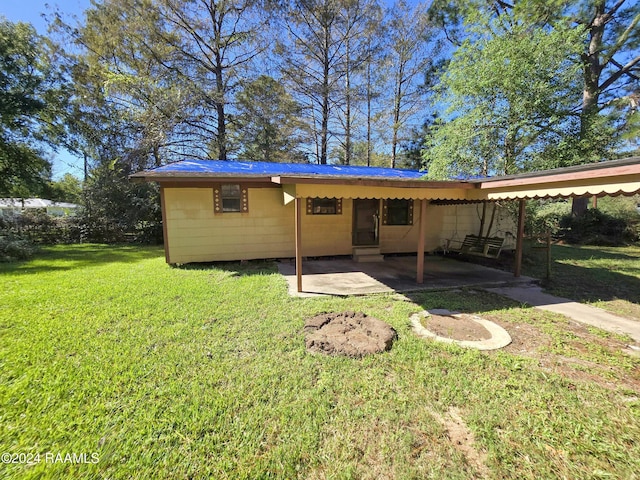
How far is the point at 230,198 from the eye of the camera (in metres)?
7.47

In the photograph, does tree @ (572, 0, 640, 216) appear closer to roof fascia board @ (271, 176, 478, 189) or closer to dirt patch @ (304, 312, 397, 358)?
roof fascia board @ (271, 176, 478, 189)

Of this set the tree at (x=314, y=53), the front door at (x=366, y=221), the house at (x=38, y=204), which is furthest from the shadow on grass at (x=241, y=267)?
the house at (x=38, y=204)

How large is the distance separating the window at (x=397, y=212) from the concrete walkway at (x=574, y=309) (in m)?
3.84

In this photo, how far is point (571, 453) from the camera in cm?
182

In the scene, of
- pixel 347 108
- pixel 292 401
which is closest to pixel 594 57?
pixel 347 108

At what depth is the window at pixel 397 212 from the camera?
8.72 m

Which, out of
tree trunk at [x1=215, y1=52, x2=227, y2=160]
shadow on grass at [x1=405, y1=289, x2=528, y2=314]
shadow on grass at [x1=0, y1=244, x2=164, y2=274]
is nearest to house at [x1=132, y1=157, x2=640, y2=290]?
shadow on grass at [x1=405, y1=289, x2=528, y2=314]

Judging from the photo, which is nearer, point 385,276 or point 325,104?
point 385,276

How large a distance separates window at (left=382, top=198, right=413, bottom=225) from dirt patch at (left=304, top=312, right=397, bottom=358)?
207 inches

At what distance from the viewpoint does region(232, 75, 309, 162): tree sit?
14.1m

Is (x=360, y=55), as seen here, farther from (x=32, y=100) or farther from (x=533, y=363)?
(x=533, y=363)

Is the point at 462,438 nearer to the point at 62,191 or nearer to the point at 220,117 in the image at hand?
the point at 220,117

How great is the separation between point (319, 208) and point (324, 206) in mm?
172

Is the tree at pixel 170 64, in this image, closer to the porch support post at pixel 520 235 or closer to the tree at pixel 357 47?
the tree at pixel 357 47
